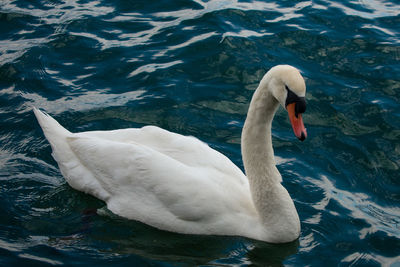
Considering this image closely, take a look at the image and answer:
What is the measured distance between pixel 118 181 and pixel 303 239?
2.18 metres

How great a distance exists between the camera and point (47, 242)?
21.4 feet

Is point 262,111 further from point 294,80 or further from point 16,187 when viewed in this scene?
point 16,187

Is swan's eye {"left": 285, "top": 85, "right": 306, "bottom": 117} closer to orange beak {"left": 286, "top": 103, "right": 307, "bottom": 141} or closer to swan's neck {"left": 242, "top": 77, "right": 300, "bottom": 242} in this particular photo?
orange beak {"left": 286, "top": 103, "right": 307, "bottom": 141}

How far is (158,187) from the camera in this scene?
21.8 feet

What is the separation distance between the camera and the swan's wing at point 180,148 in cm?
691

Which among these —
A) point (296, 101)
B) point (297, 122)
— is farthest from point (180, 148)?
point (296, 101)

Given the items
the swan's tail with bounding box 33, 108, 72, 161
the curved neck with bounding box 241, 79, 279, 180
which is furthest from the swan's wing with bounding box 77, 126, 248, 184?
the swan's tail with bounding box 33, 108, 72, 161

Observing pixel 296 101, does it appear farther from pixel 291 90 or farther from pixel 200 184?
pixel 200 184

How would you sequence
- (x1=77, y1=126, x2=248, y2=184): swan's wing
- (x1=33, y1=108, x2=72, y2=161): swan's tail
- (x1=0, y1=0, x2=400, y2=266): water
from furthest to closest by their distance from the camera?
(x1=33, y1=108, x2=72, y2=161): swan's tail, (x1=77, y1=126, x2=248, y2=184): swan's wing, (x1=0, y1=0, x2=400, y2=266): water

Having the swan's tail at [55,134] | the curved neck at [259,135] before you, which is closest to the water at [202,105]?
the swan's tail at [55,134]

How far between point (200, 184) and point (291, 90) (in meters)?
1.48

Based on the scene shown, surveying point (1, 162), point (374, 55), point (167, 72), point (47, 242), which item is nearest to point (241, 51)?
point (167, 72)

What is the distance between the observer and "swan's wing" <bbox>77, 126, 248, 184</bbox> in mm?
6914

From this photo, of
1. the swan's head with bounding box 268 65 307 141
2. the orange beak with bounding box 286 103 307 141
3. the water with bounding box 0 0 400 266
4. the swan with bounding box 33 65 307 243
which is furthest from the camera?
the water with bounding box 0 0 400 266
